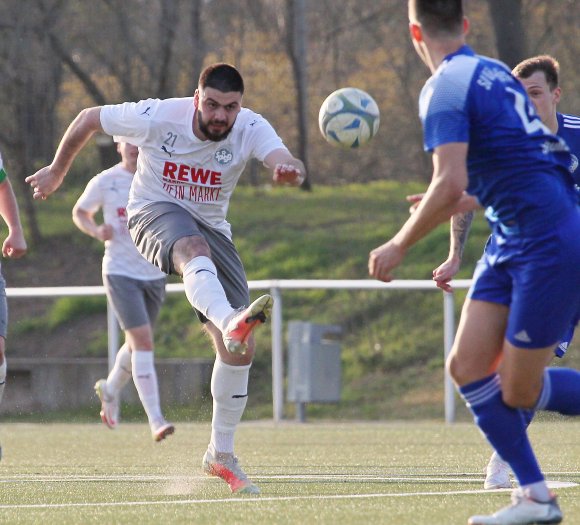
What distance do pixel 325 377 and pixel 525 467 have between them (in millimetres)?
9380

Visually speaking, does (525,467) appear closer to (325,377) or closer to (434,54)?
(434,54)

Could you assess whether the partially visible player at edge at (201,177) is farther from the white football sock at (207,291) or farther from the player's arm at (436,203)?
the player's arm at (436,203)

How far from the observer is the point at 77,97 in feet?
77.3

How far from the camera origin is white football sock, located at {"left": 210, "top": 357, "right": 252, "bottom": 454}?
699 cm

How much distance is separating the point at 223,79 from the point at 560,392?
2.45m

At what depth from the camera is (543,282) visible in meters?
4.73

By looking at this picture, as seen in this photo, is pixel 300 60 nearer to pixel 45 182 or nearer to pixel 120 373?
pixel 120 373

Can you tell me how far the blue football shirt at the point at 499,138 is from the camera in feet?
15.3

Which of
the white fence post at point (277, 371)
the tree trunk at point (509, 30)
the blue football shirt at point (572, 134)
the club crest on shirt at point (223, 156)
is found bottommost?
the white fence post at point (277, 371)

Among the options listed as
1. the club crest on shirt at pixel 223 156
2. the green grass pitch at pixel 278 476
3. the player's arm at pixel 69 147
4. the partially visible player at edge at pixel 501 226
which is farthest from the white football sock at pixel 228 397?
the partially visible player at edge at pixel 501 226

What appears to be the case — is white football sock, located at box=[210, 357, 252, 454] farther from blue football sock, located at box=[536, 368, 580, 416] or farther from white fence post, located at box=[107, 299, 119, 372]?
white fence post, located at box=[107, 299, 119, 372]

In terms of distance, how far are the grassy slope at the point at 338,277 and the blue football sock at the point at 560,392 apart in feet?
31.7

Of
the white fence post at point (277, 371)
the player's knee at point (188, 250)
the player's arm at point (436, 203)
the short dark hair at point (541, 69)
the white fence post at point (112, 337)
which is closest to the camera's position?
the player's arm at point (436, 203)

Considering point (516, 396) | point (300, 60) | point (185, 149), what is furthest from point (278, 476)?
point (300, 60)
